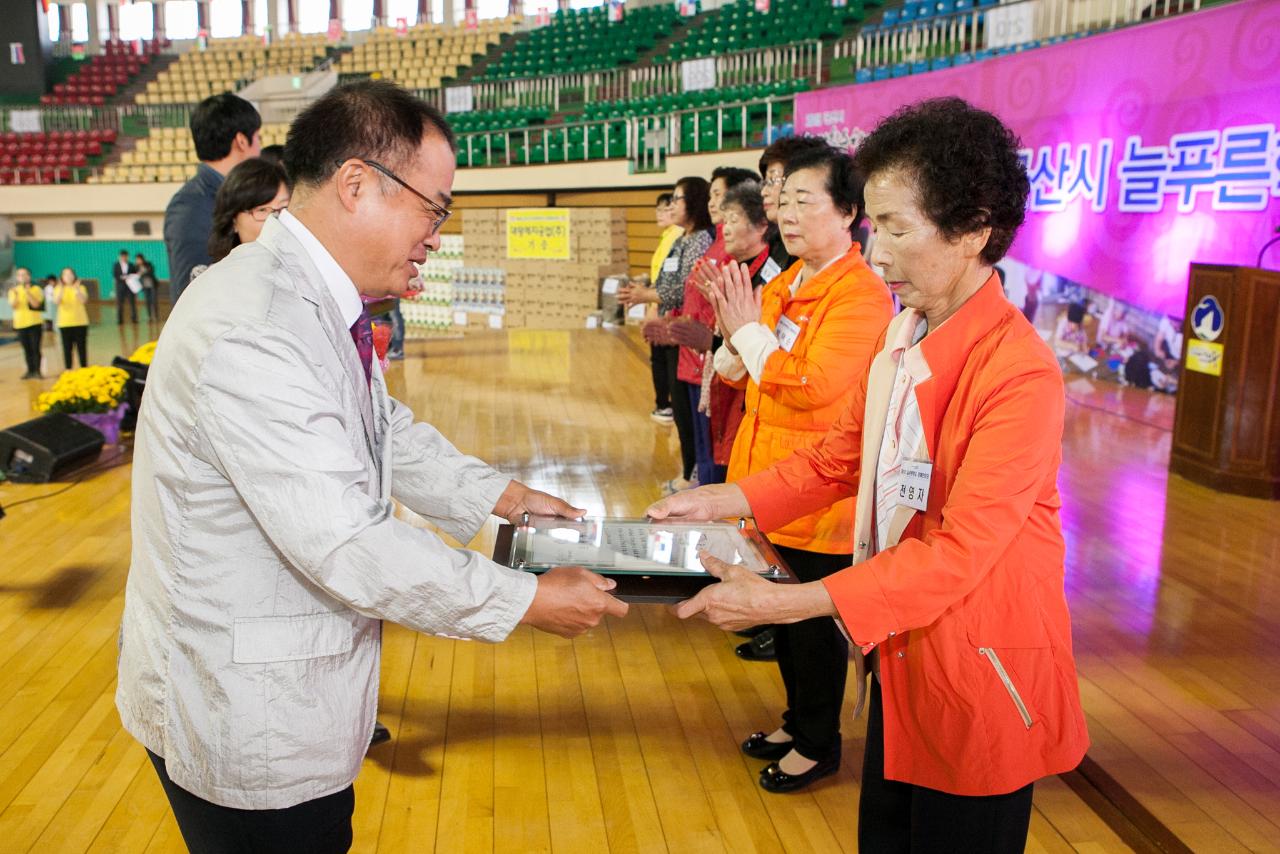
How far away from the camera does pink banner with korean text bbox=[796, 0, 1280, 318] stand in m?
6.01

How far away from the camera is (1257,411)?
16.9 feet

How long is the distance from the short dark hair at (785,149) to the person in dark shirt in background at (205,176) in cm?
170

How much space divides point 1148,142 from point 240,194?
6.33 metres

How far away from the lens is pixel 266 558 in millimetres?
1189

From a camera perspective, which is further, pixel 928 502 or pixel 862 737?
pixel 862 737

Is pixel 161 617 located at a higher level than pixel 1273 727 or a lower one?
higher

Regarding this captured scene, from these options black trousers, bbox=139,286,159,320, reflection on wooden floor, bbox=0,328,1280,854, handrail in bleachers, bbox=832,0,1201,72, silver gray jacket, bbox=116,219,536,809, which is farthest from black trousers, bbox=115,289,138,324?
silver gray jacket, bbox=116,219,536,809

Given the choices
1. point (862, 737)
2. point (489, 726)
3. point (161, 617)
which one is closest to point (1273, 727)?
point (862, 737)

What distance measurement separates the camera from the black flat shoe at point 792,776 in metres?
2.49

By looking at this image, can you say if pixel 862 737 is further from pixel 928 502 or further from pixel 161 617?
pixel 161 617

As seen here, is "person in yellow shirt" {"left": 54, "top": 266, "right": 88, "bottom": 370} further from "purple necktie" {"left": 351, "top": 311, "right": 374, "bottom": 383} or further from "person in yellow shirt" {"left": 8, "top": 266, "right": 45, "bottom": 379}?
"purple necktie" {"left": 351, "top": 311, "right": 374, "bottom": 383}

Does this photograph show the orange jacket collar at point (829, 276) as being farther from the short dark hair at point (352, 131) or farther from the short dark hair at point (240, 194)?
the short dark hair at point (240, 194)

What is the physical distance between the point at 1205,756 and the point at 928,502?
1.81 metres

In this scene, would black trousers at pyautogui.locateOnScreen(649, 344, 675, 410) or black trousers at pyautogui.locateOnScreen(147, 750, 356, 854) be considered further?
black trousers at pyautogui.locateOnScreen(649, 344, 675, 410)
